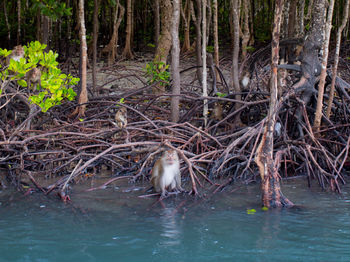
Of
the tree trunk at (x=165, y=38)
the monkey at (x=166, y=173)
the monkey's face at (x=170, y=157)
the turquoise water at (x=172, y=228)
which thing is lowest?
the turquoise water at (x=172, y=228)

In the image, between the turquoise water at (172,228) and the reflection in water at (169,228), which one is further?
the reflection in water at (169,228)

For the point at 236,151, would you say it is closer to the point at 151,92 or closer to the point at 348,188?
the point at 348,188

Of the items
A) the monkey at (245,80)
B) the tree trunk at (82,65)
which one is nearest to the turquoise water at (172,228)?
the tree trunk at (82,65)

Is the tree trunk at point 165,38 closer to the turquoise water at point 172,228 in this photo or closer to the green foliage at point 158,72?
the green foliage at point 158,72

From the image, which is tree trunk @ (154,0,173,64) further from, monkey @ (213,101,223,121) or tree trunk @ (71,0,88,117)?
monkey @ (213,101,223,121)

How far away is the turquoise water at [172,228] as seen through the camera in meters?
4.04

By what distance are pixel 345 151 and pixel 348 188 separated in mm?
649

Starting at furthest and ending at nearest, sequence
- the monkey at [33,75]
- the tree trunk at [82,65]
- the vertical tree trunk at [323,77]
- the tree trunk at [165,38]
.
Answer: the tree trunk at [165,38]
the tree trunk at [82,65]
the vertical tree trunk at [323,77]
the monkey at [33,75]

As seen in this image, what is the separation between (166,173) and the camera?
5.37 metres

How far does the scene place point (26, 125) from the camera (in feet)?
22.7

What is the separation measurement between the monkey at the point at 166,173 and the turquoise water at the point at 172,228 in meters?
0.18

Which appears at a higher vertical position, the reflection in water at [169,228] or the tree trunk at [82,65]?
the tree trunk at [82,65]

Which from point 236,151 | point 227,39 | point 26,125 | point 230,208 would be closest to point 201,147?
point 236,151

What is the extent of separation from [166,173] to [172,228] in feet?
2.93
